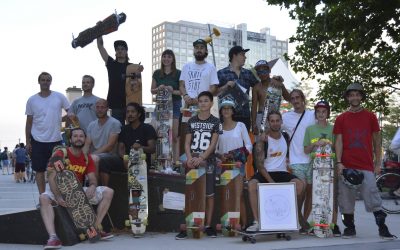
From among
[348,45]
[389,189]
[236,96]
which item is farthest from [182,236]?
[348,45]

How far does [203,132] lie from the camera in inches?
257

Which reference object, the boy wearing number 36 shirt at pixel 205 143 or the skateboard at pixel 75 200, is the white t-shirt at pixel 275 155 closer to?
the boy wearing number 36 shirt at pixel 205 143

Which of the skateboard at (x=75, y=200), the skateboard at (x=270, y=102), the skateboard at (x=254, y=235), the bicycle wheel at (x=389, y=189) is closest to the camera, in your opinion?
the skateboard at (x=254, y=235)

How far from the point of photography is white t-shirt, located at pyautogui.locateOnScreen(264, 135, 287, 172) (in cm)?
678

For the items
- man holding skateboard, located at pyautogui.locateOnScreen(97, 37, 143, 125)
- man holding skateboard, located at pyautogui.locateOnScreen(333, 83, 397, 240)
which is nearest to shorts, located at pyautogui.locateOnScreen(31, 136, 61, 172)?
man holding skateboard, located at pyautogui.locateOnScreen(97, 37, 143, 125)

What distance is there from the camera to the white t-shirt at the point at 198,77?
25.0 ft

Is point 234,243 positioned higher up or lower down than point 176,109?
lower down

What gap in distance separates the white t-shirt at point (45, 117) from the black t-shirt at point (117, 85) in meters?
0.93

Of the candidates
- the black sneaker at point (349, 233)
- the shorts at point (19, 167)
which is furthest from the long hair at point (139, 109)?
the shorts at point (19, 167)

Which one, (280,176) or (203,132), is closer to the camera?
(203,132)

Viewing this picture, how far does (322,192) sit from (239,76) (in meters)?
2.21

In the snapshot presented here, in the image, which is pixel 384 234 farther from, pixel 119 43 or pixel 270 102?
pixel 119 43

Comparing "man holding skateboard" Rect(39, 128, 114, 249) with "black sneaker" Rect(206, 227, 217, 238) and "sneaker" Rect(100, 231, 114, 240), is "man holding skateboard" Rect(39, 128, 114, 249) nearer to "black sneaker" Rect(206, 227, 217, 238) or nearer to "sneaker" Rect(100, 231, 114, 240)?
"sneaker" Rect(100, 231, 114, 240)

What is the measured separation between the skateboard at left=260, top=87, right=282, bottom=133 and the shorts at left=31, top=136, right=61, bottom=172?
126 inches
